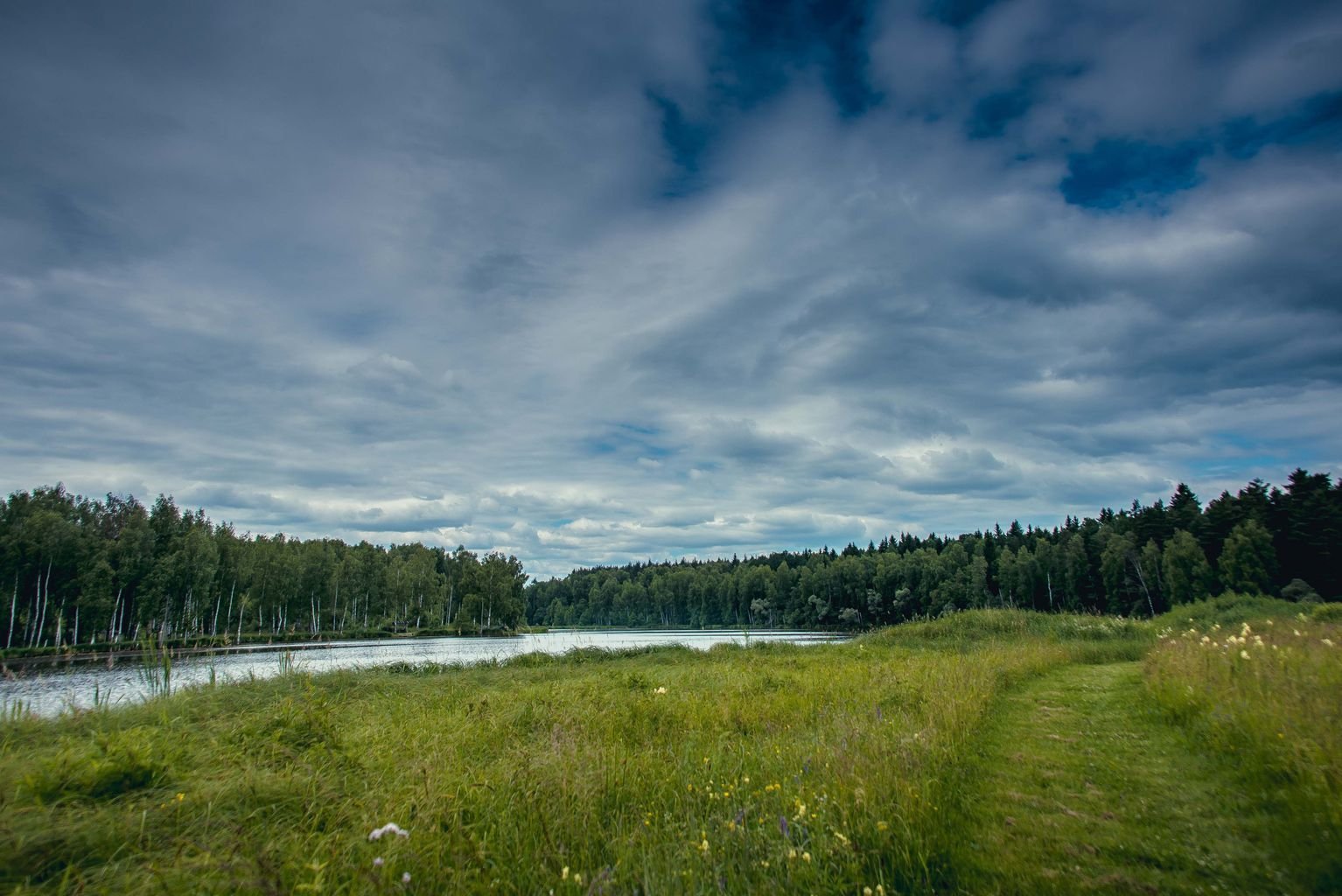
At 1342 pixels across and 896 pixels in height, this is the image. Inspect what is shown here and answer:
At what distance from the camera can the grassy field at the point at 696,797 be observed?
4426 millimetres

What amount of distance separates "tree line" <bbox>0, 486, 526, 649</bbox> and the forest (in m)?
0.19

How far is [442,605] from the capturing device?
10594cm

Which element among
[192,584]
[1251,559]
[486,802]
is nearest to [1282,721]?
[486,802]

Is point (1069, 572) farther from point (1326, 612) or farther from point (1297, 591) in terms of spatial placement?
point (1326, 612)

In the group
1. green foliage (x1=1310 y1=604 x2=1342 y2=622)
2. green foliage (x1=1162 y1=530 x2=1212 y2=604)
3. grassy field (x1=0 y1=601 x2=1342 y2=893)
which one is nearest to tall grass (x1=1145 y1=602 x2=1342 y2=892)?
grassy field (x1=0 y1=601 x2=1342 y2=893)

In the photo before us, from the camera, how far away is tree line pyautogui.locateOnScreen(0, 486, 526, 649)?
170 ft

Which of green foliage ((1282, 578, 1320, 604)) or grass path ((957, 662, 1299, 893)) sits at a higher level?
grass path ((957, 662, 1299, 893))

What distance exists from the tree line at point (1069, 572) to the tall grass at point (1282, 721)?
26678mm

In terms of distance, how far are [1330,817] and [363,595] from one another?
10403 cm

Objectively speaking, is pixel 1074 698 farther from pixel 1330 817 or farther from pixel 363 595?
pixel 363 595

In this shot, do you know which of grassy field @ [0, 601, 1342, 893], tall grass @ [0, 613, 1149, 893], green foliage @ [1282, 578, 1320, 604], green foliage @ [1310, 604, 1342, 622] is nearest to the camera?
tall grass @ [0, 613, 1149, 893]

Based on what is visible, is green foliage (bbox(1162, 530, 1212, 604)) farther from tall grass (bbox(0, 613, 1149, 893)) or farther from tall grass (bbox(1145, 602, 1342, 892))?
tall grass (bbox(0, 613, 1149, 893))

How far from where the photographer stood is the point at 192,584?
60.8 meters

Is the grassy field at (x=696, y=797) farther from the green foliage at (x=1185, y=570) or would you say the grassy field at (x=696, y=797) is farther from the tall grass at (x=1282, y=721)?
the green foliage at (x=1185, y=570)
